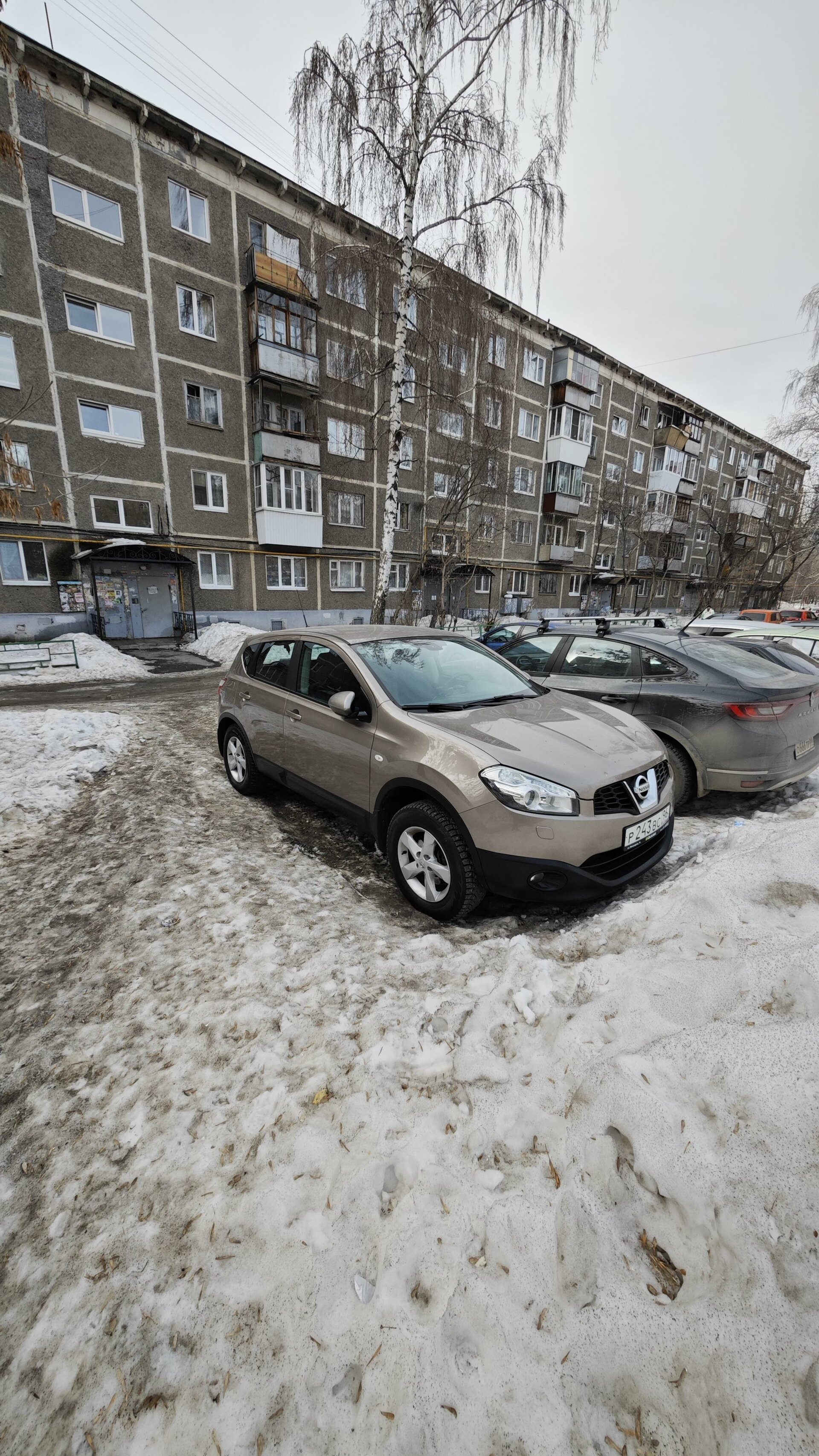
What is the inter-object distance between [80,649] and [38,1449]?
16376 millimetres

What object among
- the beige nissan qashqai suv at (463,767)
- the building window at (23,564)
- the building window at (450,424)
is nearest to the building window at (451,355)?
the building window at (450,424)

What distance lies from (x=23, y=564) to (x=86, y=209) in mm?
10424

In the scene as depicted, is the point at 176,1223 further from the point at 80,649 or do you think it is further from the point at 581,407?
the point at 581,407

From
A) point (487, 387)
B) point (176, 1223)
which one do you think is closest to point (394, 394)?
point (487, 387)

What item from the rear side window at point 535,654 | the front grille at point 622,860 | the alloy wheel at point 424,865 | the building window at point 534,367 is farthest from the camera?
the building window at point 534,367

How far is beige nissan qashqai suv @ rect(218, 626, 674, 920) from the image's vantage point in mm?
2832

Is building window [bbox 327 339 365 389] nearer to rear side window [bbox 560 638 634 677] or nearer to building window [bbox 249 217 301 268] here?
building window [bbox 249 217 301 268]

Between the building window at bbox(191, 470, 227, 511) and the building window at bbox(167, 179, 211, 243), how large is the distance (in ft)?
23.5

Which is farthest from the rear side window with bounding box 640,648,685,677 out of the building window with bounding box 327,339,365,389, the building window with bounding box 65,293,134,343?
the building window with bounding box 65,293,134,343

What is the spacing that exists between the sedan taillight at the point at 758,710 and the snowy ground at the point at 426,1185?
1397 millimetres

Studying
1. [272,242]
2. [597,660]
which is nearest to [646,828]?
[597,660]

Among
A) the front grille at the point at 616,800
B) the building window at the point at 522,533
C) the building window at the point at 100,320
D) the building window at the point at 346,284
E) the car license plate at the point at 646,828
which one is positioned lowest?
the car license plate at the point at 646,828

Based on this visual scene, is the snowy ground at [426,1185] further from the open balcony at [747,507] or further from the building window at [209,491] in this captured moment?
the open balcony at [747,507]

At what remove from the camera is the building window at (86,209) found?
1529 cm
